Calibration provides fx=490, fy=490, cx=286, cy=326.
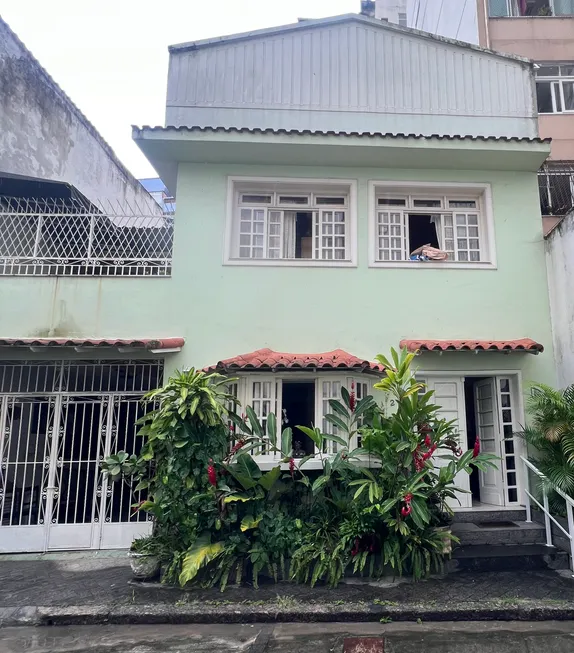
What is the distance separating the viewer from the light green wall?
7477 millimetres

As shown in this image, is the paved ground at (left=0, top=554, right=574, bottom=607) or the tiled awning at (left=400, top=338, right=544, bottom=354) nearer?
the paved ground at (left=0, top=554, right=574, bottom=607)

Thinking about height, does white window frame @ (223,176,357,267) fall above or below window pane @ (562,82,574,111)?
below

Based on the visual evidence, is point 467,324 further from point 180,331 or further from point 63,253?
point 63,253

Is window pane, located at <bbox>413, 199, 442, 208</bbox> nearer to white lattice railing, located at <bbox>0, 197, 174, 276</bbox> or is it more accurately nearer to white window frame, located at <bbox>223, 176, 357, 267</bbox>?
white window frame, located at <bbox>223, 176, 357, 267</bbox>

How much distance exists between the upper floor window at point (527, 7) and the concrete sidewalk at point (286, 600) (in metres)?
14.3

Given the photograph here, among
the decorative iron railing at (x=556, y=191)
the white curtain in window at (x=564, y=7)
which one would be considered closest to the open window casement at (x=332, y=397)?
the decorative iron railing at (x=556, y=191)

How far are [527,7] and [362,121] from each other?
948cm

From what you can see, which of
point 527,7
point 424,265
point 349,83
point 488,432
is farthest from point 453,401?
point 527,7

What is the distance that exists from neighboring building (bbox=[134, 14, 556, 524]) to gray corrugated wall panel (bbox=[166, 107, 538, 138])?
0.03m

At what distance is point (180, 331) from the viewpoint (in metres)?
7.50

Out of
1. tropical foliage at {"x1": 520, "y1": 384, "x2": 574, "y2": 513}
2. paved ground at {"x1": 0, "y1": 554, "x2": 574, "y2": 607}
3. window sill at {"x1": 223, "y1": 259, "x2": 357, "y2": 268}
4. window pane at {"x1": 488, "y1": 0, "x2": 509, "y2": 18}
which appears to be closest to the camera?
paved ground at {"x1": 0, "y1": 554, "x2": 574, "y2": 607}

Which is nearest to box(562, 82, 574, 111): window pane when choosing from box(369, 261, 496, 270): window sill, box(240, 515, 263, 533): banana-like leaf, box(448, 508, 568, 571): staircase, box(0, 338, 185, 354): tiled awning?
box(369, 261, 496, 270): window sill

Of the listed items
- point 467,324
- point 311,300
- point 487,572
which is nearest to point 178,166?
point 311,300

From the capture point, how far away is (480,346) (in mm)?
6945
